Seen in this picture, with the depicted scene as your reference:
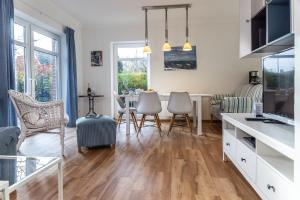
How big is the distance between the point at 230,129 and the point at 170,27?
162 inches

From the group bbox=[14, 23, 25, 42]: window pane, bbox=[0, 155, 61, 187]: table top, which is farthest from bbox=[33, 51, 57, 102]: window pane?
bbox=[0, 155, 61, 187]: table top

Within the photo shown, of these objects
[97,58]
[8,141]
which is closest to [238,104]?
[97,58]

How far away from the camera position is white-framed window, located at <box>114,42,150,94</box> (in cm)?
677

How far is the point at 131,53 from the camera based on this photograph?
22.4ft

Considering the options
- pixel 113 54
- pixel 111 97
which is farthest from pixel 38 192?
pixel 113 54

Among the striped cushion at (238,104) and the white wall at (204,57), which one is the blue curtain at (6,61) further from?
the striped cushion at (238,104)

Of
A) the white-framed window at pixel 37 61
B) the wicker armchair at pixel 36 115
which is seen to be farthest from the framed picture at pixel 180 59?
the wicker armchair at pixel 36 115

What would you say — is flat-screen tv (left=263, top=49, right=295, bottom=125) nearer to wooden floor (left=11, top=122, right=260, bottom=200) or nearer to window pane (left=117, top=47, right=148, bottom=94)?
wooden floor (left=11, top=122, right=260, bottom=200)

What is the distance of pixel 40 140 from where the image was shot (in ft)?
13.8

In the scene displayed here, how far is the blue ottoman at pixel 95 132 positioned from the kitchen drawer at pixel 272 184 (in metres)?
2.21

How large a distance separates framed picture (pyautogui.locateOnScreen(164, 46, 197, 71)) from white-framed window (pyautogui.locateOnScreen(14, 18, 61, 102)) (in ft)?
8.64

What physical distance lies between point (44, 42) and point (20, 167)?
439 centimetres

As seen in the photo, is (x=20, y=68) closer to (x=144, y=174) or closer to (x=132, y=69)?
(x=132, y=69)

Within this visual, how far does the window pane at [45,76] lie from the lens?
5.07m
